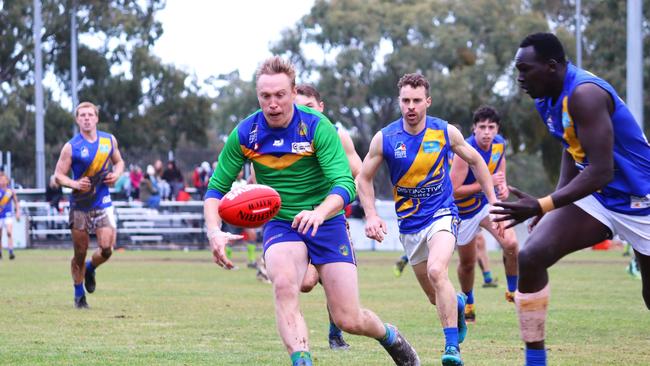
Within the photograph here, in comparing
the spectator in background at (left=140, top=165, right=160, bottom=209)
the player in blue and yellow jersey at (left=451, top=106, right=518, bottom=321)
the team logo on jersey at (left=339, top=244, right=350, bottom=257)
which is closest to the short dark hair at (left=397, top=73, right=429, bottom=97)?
the team logo on jersey at (left=339, top=244, right=350, bottom=257)

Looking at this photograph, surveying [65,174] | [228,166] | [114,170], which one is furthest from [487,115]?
[228,166]

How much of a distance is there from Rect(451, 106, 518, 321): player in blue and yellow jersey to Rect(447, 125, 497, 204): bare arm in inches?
90.0

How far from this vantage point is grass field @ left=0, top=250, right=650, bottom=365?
975cm

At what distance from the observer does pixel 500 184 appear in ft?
44.3

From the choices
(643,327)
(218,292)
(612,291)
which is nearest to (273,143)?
(643,327)

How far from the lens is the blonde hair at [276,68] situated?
7.72 m

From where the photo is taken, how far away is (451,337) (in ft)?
30.0

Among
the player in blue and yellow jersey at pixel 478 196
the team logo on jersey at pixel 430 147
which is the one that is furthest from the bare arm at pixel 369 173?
the player in blue and yellow jersey at pixel 478 196

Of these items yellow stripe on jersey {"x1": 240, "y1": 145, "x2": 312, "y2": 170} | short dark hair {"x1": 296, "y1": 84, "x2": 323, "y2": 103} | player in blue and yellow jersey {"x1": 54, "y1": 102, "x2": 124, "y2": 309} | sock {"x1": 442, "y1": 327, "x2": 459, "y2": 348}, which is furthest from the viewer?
player in blue and yellow jersey {"x1": 54, "y1": 102, "x2": 124, "y2": 309}

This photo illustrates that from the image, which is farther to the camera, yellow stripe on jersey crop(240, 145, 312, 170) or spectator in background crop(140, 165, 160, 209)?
spectator in background crop(140, 165, 160, 209)

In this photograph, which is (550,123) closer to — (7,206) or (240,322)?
(240,322)

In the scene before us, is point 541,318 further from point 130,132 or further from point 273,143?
point 130,132

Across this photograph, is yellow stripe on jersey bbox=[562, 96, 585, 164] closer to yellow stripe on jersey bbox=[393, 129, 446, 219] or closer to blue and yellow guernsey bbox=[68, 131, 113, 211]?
yellow stripe on jersey bbox=[393, 129, 446, 219]

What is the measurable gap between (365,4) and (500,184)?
43811 mm
